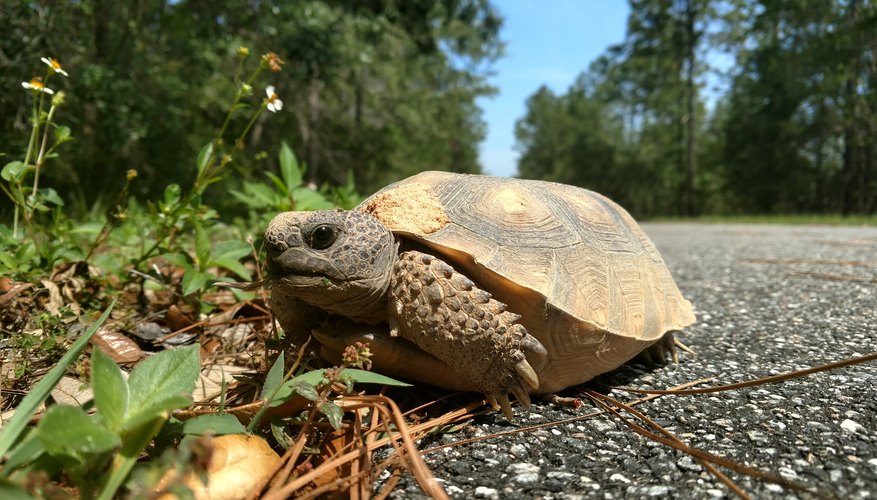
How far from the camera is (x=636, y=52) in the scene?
20906 mm

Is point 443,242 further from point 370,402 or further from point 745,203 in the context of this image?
point 745,203

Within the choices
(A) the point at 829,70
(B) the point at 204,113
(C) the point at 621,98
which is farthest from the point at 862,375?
(C) the point at 621,98

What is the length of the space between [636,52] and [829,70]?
21.4 ft

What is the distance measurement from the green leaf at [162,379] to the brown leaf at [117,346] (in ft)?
2.30

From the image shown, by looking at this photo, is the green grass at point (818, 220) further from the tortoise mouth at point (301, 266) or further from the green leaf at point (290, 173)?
the tortoise mouth at point (301, 266)

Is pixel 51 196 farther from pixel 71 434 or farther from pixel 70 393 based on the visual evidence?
pixel 71 434

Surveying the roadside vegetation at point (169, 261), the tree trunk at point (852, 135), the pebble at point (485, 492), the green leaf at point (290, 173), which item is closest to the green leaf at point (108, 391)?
the roadside vegetation at point (169, 261)

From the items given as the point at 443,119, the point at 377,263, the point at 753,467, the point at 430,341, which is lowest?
the point at 753,467

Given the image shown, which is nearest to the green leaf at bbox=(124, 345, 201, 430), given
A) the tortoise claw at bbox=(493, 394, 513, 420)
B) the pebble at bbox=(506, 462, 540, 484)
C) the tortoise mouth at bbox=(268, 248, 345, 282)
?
the tortoise mouth at bbox=(268, 248, 345, 282)

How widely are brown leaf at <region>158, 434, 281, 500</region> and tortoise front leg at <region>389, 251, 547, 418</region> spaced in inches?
18.1

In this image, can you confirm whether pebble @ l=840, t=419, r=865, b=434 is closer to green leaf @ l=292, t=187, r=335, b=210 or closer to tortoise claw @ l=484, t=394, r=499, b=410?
tortoise claw @ l=484, t=394, r=499, b=410

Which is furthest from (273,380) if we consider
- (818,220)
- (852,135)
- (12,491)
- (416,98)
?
(852,135)

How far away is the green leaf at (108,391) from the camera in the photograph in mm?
808

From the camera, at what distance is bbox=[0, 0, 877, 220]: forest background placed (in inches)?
203
